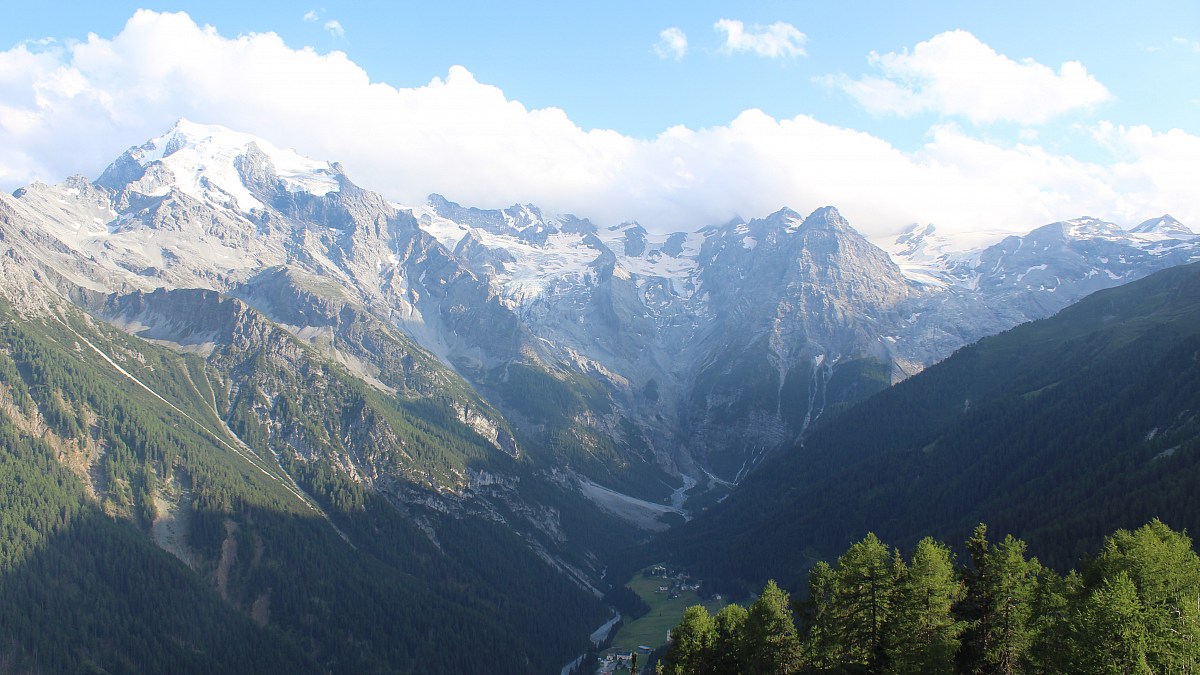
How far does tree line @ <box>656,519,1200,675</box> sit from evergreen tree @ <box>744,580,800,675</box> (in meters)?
0.10

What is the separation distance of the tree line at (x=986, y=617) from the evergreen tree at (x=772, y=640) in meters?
0.10

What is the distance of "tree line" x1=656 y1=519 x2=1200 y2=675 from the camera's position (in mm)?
48250

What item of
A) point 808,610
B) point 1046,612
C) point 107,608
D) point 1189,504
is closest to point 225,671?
point 107,608

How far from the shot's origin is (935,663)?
59.0 meters

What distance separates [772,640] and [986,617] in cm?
2155

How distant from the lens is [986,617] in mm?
62156

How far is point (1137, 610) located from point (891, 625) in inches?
823

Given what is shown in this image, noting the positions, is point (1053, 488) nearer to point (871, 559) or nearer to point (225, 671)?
point (871, 559)

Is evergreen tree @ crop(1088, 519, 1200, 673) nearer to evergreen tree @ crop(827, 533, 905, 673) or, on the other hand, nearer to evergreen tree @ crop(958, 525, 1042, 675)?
evergreen tree @ crop(958, 525, 1042, 675)

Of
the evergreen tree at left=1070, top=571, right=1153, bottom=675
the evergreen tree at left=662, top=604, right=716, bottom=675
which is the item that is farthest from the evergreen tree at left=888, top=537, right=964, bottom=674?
the evergreen tree at left=662, top=604, right=716, bottom=675

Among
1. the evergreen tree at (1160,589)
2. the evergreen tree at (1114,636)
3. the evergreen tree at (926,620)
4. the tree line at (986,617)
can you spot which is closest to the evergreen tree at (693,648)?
the tree line at (986,617)

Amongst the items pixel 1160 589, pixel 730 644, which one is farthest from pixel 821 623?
pixel 1160 589

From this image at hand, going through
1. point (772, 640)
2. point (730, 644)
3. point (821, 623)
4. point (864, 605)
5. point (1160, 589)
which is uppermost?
point (1160, 589)

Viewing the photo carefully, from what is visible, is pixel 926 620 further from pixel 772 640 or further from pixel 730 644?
pixel 730 644
